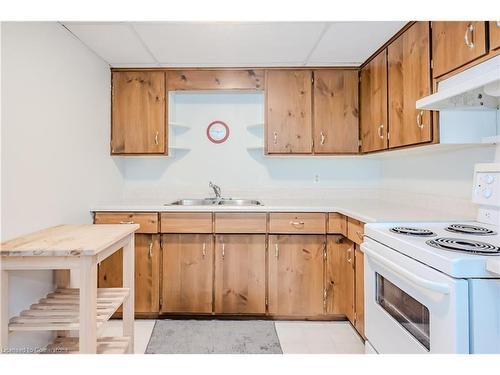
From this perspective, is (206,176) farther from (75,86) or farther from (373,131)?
(373,131)

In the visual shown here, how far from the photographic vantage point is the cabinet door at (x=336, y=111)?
109 inches

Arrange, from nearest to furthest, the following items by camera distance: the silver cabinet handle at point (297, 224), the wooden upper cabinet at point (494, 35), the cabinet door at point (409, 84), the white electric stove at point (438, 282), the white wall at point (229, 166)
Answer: the white electric stove at point (438, 282), the wooden upper cabinet at point (494, 35), the cabinet door at point (409, 84), the silver cabinet handle at point (297, 224), the white wall at point (229, 166)

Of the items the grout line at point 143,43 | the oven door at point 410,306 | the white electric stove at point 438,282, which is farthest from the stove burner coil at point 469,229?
the grout line at point 143,43

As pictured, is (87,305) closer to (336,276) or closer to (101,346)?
(101,346)

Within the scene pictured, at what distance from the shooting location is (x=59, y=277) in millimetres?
1853

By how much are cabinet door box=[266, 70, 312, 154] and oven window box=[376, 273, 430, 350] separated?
153 centimetres

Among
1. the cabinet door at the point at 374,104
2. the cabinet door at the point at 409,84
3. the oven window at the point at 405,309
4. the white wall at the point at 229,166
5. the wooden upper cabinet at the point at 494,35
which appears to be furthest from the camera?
the white wall at the point at 229,166

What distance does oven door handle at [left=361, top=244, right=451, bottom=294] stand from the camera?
996 mm

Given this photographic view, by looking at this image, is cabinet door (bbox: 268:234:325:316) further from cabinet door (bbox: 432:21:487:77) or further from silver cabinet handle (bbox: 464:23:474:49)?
silver cabinet handle (bbox: 464:23:474:49)

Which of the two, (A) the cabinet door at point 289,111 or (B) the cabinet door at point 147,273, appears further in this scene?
(A) the cabinet door at point 289,111

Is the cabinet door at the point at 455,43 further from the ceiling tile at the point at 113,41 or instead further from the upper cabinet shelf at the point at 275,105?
the ceiling tile at the point at 113,41

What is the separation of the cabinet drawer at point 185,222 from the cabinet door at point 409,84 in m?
1.48

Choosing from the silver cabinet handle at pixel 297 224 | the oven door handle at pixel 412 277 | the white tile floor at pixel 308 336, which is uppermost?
the silver cabinet handle at pixel 297 224

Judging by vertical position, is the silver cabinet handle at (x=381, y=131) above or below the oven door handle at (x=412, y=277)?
above
